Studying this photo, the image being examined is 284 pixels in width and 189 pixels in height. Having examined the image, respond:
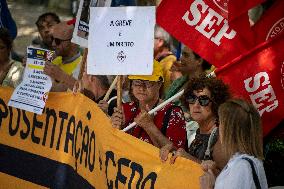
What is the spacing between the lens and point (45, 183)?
271 inches

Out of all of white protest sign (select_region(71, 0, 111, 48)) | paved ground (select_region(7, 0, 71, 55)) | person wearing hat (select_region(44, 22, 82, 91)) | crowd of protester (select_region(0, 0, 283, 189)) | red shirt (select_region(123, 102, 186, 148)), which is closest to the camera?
crowd of protester (select_region(0, 0, 283, 189))

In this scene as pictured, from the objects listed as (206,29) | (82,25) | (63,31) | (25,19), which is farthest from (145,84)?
(25,19)

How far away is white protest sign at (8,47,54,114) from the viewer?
676 centimetres

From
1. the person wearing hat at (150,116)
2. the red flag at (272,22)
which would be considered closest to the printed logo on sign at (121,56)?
the person wearing hat at (150,116)

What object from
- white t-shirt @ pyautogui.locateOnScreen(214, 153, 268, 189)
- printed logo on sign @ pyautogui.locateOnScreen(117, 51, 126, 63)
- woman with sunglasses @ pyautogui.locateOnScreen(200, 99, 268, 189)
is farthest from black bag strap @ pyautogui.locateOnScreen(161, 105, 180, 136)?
white t-shirt @ pyautogui.locateOnScreen(214, 153, 268, 189)

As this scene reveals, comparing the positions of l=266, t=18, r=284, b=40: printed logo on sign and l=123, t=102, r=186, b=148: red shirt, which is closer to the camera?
l=123, t=102, r=186, b=148: red shirt

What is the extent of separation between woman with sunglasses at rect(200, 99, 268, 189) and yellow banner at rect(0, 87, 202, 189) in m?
0.39

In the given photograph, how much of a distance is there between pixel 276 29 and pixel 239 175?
183 cm

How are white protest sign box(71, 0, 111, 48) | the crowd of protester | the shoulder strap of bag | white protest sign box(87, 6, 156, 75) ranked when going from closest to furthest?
the crowd of protester < the shoulder strap of bag < white protest sign box(87, 6, 156, 75) < white protest sign box(71, 0, 111, 48)

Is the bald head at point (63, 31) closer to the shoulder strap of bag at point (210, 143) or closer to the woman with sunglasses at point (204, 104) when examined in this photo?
the woman with sunglasses at point (204, 104)

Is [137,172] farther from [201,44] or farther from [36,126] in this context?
[36,126]

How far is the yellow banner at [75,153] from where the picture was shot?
5.26 meters

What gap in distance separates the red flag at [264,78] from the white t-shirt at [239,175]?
53.7 inches

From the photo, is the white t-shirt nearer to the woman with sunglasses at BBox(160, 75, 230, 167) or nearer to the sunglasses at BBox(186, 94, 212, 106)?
the woman with sunglasses at BBox(160, 75, 230, 167)
